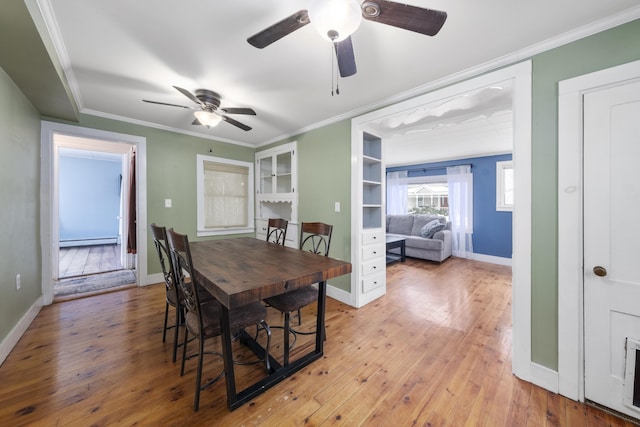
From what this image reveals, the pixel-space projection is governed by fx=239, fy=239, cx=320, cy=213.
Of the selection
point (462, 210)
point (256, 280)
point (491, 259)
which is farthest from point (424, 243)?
point (256, 280)

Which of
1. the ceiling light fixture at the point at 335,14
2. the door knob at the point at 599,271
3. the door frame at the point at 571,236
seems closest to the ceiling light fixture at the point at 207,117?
the ceiling light fixture at the point at 335,14

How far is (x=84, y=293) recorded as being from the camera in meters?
3.13

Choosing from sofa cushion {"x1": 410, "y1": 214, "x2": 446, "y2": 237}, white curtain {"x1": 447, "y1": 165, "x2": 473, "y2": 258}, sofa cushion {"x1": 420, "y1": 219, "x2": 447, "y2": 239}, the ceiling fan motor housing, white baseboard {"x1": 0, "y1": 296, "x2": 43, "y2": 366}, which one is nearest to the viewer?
white baseboard {"x1": 0, "y1": 296, "x2": 43, "y2": 366}

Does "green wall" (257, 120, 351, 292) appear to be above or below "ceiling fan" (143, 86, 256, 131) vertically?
below

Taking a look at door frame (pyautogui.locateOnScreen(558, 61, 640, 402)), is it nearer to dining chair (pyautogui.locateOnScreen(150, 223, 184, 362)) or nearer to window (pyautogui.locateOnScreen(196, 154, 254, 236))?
dining chair (pyautogui.locateOnScreen(150, 223, 184, 362))

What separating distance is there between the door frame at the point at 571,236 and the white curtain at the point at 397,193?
17.2 ft

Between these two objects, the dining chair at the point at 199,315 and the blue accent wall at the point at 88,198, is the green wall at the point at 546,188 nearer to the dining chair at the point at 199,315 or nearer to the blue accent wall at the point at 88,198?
the dining chair at the point at 199,315

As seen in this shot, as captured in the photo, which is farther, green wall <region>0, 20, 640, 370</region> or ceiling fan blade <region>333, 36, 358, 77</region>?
green wall <region>0, 20, 640, 370</region>

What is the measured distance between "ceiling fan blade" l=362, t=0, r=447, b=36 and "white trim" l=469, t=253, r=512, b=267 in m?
5.34

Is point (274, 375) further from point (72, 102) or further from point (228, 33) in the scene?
point (72, 102)

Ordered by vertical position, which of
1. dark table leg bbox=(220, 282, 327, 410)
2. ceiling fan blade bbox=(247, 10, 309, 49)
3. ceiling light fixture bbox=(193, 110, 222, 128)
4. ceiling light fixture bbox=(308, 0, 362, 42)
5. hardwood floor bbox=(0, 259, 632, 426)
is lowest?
hardwood floor bbox=(0, 259, 632, 426)

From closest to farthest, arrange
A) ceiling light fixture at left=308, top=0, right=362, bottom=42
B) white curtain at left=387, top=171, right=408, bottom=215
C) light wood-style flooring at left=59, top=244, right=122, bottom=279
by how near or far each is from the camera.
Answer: ceiling light fixture at left=308, top=0, right=362, bottom=42, light wood-style flooring at left=59, top=244, right=122, bottom=279, white curtain at left=387, top=171, right=408, bottom=215

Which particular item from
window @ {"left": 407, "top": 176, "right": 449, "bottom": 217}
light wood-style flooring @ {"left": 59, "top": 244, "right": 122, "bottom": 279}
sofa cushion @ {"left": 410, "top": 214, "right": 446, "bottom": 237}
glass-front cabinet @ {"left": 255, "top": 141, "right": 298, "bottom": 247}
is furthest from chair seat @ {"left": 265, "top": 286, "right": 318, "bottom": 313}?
window @ {"left": 407, "top": 176, "right": 449, "bottom": 217}

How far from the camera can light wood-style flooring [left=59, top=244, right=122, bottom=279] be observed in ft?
13.5
